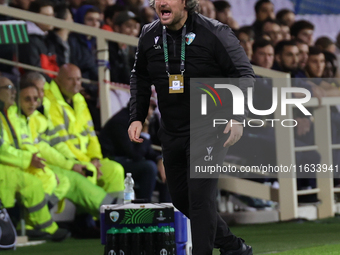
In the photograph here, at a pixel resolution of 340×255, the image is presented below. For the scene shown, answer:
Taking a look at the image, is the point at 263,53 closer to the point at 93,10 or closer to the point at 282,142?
the point at 282,142

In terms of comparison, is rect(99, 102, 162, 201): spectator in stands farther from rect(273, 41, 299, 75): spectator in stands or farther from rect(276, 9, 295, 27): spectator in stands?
rect(276, 9, 295, 27): spectator in stands

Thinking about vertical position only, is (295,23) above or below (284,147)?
above

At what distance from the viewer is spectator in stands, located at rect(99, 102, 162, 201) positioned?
243 inches

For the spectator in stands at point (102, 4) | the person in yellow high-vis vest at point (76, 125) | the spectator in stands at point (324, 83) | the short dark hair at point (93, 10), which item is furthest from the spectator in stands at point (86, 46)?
the spectator in stands at point (324, 83)

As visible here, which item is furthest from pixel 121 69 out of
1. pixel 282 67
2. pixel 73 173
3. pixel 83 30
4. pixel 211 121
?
pixel 211 121

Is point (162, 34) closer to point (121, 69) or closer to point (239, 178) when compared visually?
point (121, 69)

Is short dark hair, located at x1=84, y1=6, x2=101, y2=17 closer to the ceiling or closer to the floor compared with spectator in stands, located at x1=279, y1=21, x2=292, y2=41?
closer to the floor

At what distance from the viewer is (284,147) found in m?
6.97

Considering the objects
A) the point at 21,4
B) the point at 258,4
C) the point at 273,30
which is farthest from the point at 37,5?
the point at 273,30

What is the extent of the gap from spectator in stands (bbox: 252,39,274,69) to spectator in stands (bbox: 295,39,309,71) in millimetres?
492

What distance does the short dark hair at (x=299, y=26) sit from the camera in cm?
827

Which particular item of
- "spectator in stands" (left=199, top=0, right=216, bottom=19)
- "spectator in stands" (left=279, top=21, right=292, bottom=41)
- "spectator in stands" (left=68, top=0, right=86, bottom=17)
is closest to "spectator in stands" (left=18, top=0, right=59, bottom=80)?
"spectator in stands" (left=68, top=0, right=86, bottom=17)

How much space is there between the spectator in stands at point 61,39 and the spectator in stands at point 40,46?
4cm

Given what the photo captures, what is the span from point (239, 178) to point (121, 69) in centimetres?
181
